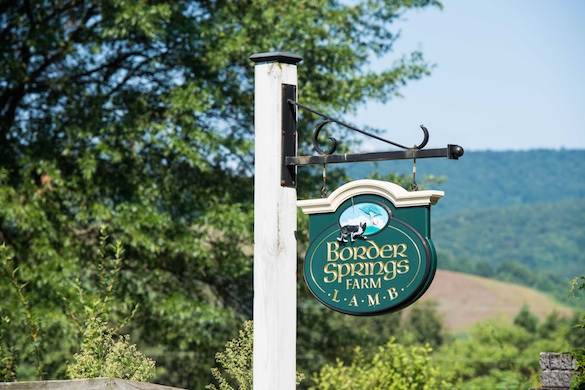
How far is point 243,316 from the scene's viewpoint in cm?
1327

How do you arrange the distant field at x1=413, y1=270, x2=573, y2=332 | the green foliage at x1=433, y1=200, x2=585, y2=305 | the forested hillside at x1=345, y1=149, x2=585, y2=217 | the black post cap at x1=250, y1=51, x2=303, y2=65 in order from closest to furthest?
the black post cap at x1=250, y1=51, x2=303, y2=65, the distant field at x1=413, y1=270, x2=573, y2=332, the green foliage at x1=433, y1=200, x2=585, y2=305, the forested hillside at x1=345, y1=149, x2=585, y2=217

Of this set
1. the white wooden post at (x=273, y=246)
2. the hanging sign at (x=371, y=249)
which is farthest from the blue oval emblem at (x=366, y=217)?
the white wooden post at (x=273, y=246)

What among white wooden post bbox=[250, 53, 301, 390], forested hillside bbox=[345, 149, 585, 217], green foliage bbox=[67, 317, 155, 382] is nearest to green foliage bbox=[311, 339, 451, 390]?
green foliage bbox=[67, 317, 155, 382]

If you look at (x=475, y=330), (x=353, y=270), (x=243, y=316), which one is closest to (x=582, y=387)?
(x=353, y=270)

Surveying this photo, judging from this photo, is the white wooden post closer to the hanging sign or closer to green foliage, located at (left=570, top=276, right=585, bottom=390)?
the hanging sign

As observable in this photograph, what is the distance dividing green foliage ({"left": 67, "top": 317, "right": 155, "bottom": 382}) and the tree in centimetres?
526

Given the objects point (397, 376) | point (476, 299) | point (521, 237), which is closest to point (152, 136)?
point (397, 376)

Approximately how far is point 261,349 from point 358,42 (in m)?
9.21

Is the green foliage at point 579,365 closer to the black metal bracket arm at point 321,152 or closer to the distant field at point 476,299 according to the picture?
the black metal bracket arm at point 321,152

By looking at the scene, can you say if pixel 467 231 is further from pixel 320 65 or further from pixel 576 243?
pixel 320 65

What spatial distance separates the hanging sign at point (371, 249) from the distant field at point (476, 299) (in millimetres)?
75855

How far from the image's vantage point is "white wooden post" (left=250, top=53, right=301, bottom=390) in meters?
4.39

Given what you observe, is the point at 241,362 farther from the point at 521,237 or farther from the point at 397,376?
the point at 521,237

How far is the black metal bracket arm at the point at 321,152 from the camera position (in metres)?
4.16
